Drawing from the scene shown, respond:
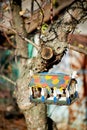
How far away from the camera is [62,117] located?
7.29 m

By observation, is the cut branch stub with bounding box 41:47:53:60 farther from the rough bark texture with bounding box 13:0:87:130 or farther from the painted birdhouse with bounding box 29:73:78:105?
the painted birdhouse with bounding box 29:73:78:105

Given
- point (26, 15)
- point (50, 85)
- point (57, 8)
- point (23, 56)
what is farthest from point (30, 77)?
point (57, 8)

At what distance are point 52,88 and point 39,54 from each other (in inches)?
14.8

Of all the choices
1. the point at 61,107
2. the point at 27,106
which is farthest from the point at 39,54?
the point at 61,107

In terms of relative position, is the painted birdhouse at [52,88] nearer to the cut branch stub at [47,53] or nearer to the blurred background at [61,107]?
the cut branch stub at [47,53]

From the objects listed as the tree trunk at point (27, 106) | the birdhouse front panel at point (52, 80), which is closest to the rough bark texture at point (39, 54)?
the tree trunk at point (27, 106)

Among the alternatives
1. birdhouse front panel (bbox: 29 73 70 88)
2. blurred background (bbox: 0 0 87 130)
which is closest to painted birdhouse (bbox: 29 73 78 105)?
birdhouse front panel (bbox: 29 73 70 88)

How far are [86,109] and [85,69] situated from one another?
91cm

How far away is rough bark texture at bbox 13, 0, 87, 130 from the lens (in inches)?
128

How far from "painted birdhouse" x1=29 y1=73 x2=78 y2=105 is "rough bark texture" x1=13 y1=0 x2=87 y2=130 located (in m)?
0.17

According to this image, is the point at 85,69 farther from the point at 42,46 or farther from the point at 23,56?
the point at 42,46

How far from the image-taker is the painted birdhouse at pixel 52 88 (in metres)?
3.24

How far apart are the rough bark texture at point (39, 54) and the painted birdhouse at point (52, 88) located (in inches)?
6.9

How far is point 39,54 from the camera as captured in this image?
335 centimetres
